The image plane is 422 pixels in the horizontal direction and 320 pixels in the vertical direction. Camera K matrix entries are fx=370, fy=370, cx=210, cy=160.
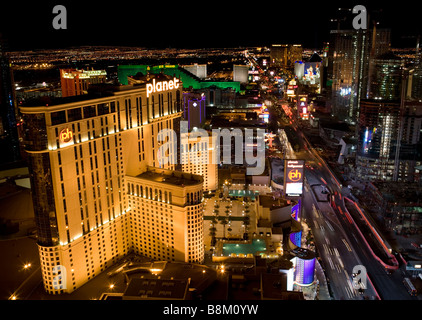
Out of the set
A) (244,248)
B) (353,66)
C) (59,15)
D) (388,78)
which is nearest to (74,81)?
(244,248)

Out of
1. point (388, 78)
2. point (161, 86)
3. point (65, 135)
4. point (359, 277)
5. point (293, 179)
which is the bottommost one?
point (359, 277)

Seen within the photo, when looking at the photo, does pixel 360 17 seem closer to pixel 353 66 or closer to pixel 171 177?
pixel 171 177

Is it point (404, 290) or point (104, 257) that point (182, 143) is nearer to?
point (104, 257)

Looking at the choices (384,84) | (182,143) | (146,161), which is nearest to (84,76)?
(182,143)

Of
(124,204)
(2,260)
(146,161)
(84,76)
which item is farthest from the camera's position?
(84,76)

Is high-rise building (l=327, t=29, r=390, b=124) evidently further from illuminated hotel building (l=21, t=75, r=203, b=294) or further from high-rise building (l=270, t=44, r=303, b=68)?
high-rise building (l=270, t=44, r=303, b=68)

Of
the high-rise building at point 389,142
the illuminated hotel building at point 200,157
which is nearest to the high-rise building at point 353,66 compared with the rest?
the high-rise building at point 389,142

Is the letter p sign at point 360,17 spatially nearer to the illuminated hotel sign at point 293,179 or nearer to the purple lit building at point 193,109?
the illuminated hotel sign at point 293,179

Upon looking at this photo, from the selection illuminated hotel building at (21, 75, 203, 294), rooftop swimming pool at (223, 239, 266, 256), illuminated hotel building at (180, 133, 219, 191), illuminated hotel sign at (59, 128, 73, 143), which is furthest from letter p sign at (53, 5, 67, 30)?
illuminated hotel building at (180, 133, 219, 191)
